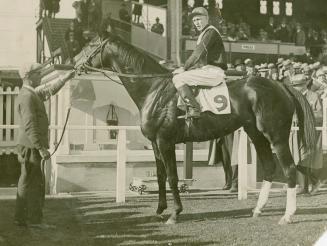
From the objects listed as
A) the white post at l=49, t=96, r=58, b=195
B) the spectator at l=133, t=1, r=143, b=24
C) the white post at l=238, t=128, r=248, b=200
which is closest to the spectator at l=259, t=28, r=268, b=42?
the spectator at l=133, t=1, r=143, b=24

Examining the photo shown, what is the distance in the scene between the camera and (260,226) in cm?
425

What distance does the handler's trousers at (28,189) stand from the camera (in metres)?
4.05

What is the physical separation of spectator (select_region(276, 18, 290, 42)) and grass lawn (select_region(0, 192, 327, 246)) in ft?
15.8

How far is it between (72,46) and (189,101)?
2217 mm

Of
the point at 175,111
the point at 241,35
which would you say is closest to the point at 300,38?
the point at 241,35

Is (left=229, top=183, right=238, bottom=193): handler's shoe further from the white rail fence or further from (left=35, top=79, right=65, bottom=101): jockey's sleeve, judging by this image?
(left=35, top=79, right=65, bottom=101): jockey's sleeve

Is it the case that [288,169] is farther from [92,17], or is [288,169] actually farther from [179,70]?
[92,17]

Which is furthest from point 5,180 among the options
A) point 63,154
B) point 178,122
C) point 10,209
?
point 178,122

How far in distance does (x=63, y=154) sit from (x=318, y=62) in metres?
3.46

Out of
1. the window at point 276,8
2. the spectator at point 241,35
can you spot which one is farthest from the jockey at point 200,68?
the spectator at point 241,35

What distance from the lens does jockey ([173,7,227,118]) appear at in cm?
442

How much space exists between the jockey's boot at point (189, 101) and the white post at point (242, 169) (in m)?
1.49

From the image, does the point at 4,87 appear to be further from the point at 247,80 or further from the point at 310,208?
the point at 310,208

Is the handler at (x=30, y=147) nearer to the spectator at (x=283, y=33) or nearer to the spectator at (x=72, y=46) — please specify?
the spectator at (x=72, y=46)
